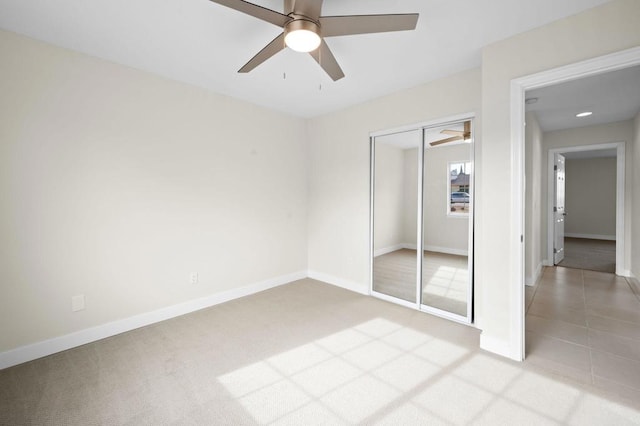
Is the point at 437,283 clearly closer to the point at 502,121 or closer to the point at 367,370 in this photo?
the point at 367,370

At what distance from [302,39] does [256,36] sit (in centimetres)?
81

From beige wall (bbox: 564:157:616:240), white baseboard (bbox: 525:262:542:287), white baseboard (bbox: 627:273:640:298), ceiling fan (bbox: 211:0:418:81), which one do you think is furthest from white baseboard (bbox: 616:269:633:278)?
ceiling fan (bbox: 211:0:418:81)

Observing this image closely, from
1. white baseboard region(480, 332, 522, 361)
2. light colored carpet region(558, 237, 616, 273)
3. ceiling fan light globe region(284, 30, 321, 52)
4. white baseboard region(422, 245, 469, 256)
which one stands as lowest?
white baseboard region(480, 332, 522, 361)

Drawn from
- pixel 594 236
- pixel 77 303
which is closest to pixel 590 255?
pixel 594 236

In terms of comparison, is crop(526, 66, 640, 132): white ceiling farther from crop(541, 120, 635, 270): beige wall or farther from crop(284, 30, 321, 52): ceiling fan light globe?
crop(284, 30, 321, 52): ceiling fan light globe

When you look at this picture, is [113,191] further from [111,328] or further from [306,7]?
[306,7]

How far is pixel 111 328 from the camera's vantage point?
277 centimetres

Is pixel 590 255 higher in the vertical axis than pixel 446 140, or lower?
lower

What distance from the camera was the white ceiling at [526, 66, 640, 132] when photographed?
3.14 m

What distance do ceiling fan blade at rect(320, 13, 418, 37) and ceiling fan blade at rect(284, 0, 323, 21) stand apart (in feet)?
0.20

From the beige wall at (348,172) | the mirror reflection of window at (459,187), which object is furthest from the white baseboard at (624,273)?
the beige wall at (348,172)

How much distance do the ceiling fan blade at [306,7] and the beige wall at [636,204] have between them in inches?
206

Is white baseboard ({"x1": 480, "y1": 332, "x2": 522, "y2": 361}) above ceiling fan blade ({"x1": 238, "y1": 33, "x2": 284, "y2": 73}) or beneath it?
beneath

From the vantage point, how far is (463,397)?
1.91 meters
